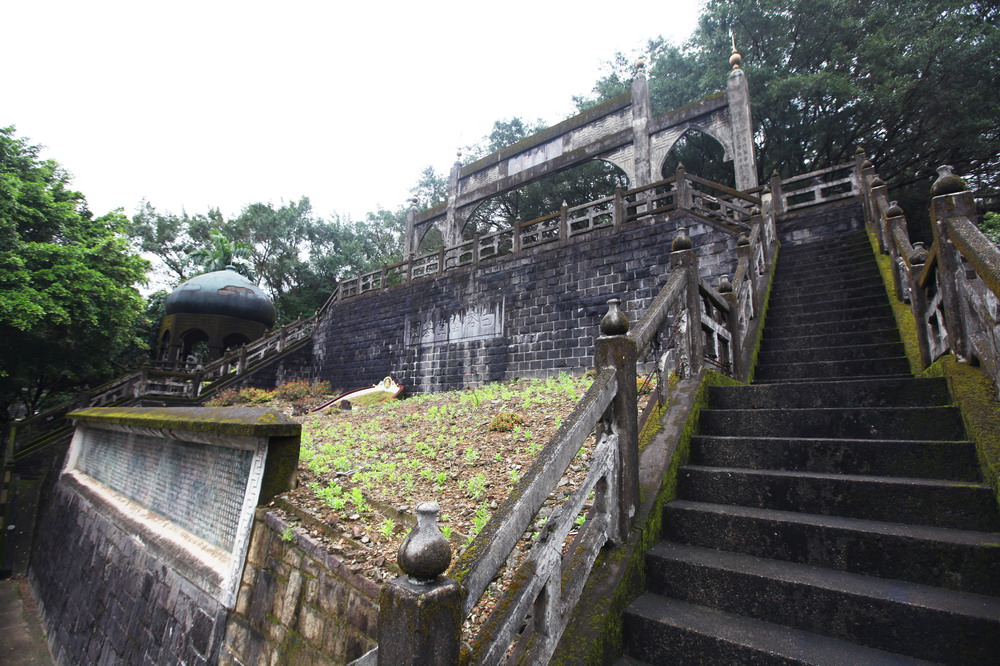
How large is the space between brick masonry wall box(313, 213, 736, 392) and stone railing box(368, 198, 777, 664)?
9029 mm

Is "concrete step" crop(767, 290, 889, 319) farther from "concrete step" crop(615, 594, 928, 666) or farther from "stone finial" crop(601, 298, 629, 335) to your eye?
"concrete step" crop(615, 594, 928, 666)

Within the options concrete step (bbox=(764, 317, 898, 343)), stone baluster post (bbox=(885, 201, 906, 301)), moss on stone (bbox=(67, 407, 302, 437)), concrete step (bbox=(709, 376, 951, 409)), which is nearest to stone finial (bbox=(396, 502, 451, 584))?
moss on stone (bbox=(67, 407, 302, 437))

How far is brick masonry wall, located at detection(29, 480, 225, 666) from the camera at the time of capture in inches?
184

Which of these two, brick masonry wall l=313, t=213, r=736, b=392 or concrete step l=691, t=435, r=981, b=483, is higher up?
brick masonry wall l=313, t=213, r=736, b=392

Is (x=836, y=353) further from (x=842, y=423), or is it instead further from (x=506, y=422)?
(x=506, y=422)

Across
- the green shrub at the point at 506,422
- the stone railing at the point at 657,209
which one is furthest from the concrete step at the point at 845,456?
the stone railing at the point at 657,209

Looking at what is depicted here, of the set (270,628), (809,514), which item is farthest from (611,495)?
(270,628)

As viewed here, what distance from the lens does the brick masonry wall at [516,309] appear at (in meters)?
12.8

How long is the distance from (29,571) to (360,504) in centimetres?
1233

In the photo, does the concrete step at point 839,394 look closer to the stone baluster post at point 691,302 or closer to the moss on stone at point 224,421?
the stone baluster post at point 691,302

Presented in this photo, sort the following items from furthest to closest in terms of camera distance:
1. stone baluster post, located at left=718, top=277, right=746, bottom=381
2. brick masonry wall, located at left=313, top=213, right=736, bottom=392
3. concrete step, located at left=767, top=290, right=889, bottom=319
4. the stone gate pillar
Result: the stone gate pillar < brick masonry wall, located at left=313, top=213, right=736, bottom=392 < concrete step, located at left=767, top=290, right=889, bottom=319 < stone baluster post, located at left=718, top=277, right=746, bottom=381

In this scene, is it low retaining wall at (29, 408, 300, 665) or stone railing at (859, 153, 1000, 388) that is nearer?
stone railing at (859, 153, 1000, 388)

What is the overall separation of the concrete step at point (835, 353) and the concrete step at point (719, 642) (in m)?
4.13

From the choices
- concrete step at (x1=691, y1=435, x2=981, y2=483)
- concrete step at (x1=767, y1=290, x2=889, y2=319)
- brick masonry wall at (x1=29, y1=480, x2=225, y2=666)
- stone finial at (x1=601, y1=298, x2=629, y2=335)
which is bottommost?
brick masonry wall at (x1=29, y1=480, x2=225, y2=666)
